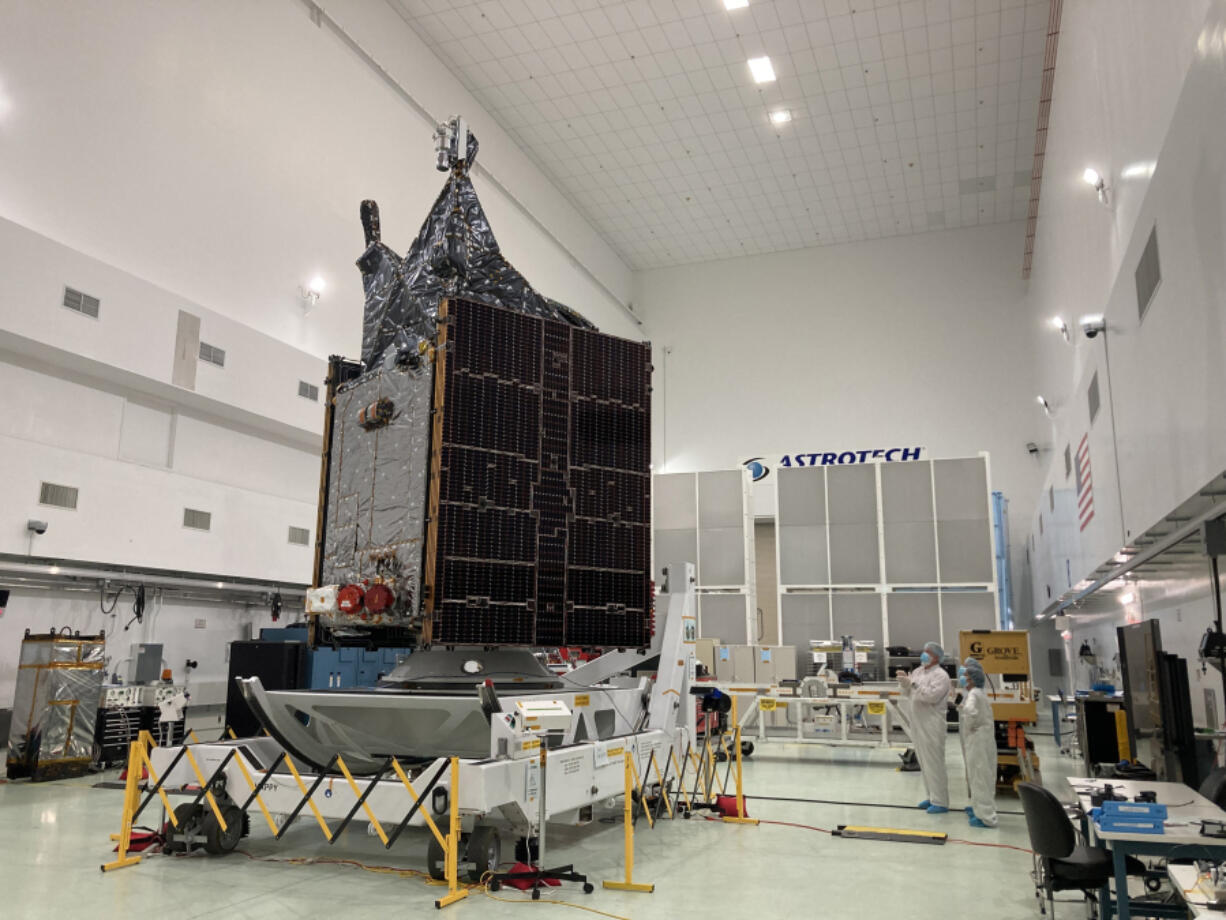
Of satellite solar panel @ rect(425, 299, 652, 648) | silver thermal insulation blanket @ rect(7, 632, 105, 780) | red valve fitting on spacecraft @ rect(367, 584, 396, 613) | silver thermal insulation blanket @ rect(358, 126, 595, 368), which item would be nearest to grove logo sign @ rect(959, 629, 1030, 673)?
satellite solar panel @ rect(425, 299, 652, 648)

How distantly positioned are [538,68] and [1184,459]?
57.8 ft

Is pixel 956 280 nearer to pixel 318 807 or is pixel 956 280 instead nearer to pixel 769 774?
pixel 769 774

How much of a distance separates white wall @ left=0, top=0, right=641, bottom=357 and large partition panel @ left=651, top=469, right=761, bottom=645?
8.37m

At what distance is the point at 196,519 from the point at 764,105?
15326 mm

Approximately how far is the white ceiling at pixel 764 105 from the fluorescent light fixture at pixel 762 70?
0.22m

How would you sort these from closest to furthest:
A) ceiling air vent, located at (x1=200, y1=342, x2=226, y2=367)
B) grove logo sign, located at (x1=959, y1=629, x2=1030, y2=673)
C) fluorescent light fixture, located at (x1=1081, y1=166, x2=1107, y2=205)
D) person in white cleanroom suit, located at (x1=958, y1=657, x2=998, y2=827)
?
1. person in white cleanroom suit, located at (x1=958, y1=657, x2=998, y2=827)
2. fluorescent light fixture, located at (x1=1081, y1=166, x2=1107, y2=205)
3. grove logo sign, located at (x1=959, y1=629, x2=1030, y2=673)
4. ceiling air vent, located at (x1=200, y1=342, x2=226, y2=367)

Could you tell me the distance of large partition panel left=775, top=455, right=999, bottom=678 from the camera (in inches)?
754

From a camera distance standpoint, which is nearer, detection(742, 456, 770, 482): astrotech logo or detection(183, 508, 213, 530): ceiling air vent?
detection(183, 508, 213, 530): ceiling air vent

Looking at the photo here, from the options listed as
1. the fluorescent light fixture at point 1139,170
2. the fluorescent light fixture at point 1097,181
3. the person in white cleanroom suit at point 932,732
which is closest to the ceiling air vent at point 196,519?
the person in white cleanroom suit at point 932,732

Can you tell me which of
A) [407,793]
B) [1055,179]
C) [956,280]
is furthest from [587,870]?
[956,280]

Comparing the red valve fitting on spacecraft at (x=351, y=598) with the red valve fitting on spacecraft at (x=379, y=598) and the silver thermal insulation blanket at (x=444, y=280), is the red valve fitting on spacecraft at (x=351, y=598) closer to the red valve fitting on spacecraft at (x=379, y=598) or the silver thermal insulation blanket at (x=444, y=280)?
the red valve fitting on spacecraft at (x=379, y=598)

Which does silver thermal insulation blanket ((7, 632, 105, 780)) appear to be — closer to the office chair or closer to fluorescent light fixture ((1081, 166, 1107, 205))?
the office chair

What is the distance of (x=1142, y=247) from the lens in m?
7.55

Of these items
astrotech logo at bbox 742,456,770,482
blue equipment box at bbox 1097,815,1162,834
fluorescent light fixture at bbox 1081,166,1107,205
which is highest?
fluorescent light fixture at bbox 1081,166,1107,205
